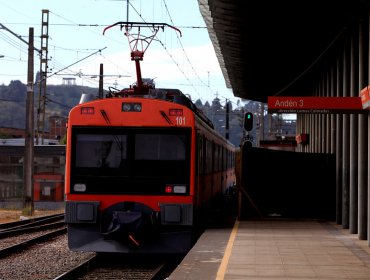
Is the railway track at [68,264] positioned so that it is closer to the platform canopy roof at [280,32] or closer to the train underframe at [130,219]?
the train underframe at [130,219]

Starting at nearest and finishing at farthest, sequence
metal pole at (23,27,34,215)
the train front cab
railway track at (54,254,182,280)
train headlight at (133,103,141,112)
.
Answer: railway track at (54,254,182,280) < the train front cab < train headlight at (133,103,141,112) < metal pole at (23,27,34,215)

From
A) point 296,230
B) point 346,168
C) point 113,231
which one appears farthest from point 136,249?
point 346,168

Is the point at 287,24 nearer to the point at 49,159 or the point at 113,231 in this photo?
the point at 113,231

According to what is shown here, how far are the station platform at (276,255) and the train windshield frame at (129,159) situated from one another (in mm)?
1541

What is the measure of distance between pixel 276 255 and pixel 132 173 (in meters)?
3.16

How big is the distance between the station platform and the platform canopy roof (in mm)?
4825

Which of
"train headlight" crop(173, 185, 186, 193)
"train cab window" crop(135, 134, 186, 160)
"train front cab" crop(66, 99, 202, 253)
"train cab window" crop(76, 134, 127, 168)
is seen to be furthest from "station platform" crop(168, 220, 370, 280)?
"train cab window" crop(76, 134, 127, 168)

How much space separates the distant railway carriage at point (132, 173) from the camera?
13711mm

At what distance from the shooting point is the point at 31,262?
14781mm

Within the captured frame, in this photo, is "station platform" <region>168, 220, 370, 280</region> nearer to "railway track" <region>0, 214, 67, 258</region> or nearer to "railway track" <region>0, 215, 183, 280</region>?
"railway track" <region>0, 215, 183, 280</region>

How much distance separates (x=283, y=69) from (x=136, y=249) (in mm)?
14806

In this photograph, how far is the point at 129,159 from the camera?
1402 centimetres

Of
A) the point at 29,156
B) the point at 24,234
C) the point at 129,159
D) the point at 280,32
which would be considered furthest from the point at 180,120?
the point at 29,156

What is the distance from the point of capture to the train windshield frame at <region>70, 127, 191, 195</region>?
13953 mm
